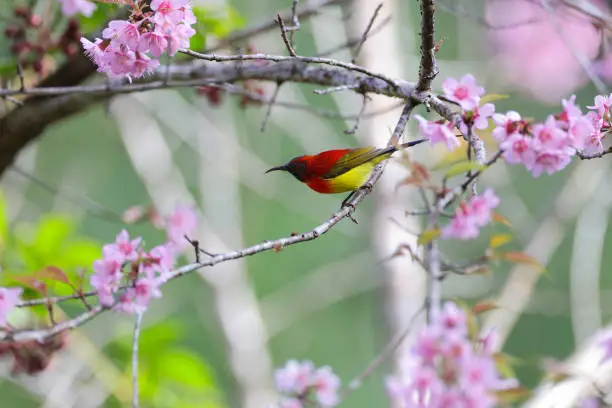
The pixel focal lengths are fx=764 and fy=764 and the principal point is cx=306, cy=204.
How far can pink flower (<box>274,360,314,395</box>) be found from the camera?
236cm

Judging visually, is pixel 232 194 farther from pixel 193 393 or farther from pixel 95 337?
pixel 193 393

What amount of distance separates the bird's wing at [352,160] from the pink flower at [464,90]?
458mm

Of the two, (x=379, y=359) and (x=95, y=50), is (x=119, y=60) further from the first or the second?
(x=379, y=359)

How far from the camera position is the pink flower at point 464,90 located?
57.9 inches

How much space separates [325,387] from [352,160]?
0.76 m

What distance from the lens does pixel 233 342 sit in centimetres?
450

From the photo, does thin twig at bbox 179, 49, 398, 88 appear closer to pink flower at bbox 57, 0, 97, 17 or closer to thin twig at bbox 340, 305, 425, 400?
thin twig at bbox 340, 305, 425, 400

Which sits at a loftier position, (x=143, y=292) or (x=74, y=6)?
(x=74, y=6)

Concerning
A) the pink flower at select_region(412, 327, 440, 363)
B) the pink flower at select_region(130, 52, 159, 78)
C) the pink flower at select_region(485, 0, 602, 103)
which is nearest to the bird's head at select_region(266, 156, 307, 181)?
the pink flower at select_region(130, 52, 159, 78)

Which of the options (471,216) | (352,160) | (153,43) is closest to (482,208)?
(471,216)

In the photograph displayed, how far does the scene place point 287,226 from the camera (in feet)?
25.7

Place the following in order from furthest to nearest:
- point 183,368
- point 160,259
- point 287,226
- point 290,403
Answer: point 287,226, point 183,368, point 290,403, point 160,259

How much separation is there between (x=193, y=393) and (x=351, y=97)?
3.00 meters

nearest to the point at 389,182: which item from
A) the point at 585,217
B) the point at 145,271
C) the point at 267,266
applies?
the point at 585,217
